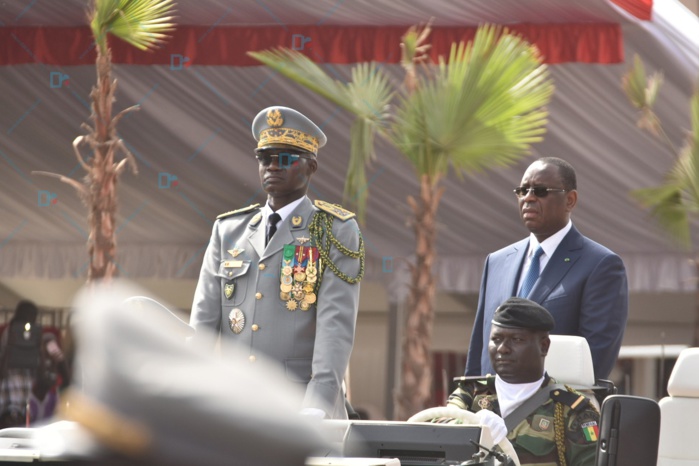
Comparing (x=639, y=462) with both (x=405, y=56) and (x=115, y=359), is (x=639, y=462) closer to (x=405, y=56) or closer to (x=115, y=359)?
(x=115, y=359)

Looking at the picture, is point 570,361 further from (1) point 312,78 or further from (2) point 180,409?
(1) point 312,78

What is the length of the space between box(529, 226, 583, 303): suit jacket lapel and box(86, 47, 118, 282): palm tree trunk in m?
4.61

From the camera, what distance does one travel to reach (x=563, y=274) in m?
4.21

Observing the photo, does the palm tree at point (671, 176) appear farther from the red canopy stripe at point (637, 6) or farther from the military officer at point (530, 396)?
the military officer at point (530, 396)

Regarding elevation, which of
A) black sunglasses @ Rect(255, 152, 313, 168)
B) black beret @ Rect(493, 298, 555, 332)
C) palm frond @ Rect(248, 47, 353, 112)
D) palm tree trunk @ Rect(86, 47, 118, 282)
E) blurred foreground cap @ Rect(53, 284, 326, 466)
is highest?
palm frond @ Rect(248, 47, 353, 112)

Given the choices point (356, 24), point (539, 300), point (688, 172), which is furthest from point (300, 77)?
point (539, 300)

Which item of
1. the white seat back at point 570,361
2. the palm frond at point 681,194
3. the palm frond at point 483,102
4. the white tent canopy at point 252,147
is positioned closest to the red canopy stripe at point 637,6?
the white tent canopy at point 252,147

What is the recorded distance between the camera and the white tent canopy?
9.96 metres

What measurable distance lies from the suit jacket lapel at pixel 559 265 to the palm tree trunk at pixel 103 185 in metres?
4.61

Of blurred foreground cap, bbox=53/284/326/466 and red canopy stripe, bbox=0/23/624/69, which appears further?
red canopy stripe, bbox=0/23/624/69

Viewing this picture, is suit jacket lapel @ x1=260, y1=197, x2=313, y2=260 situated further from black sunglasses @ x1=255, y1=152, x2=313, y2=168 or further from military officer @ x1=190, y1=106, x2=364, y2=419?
black sunglasses @ x1=255, y1=152, x2=313, y2=168

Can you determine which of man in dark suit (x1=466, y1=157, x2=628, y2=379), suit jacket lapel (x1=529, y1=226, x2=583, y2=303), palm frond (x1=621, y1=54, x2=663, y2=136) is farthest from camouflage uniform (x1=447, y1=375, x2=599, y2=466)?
palm frond (x1=621, y1=54, x2=663, y2=136)

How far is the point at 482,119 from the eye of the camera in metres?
8.25

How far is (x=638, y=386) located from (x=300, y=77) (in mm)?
4207
